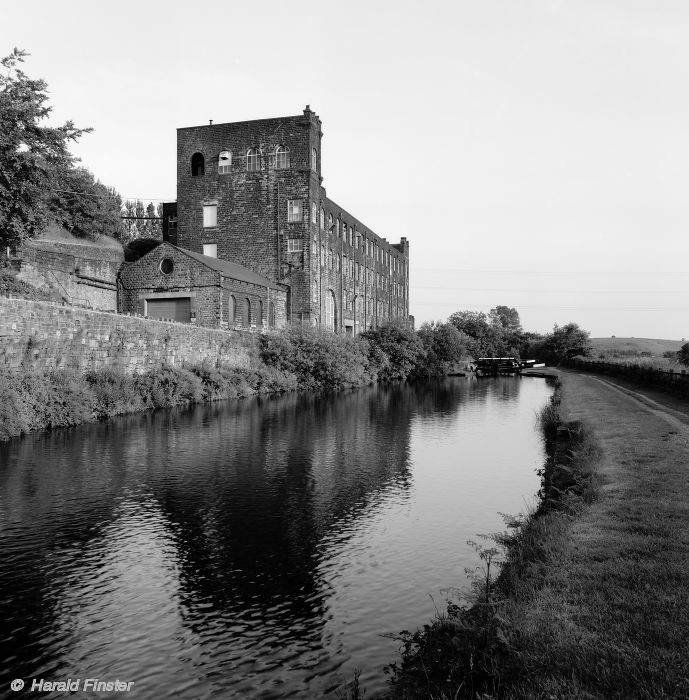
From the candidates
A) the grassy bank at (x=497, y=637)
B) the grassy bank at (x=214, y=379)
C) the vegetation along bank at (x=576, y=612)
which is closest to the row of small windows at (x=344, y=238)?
the grassy bank at (x=214, y=379)

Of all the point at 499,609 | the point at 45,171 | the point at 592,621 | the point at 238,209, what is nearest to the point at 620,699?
the point at 592,621

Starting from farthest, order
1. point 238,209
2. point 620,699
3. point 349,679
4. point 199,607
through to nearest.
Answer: point 238,209 < point 199,607 < point 349,679 < point 620,699

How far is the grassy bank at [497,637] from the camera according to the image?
4547 mm

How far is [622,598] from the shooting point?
217 inches

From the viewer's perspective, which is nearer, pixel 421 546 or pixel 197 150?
pixel 421 546

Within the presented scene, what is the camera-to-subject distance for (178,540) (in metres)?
9.41

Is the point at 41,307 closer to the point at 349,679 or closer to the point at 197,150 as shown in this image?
the point at 349,679

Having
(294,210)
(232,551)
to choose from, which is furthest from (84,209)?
(232,551)

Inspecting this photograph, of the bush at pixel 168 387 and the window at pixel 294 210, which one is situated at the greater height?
the window at pixel 294 210

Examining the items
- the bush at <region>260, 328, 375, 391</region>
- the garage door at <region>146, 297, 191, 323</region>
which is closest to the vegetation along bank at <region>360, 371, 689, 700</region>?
the bush at <region>260, 328, 375, 391</region>

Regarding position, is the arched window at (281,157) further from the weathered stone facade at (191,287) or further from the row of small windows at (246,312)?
the row of small windows at (246,312)

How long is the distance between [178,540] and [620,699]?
6920 mm

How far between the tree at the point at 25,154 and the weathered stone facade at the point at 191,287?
1389 centimetres

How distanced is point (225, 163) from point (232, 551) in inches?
1742
